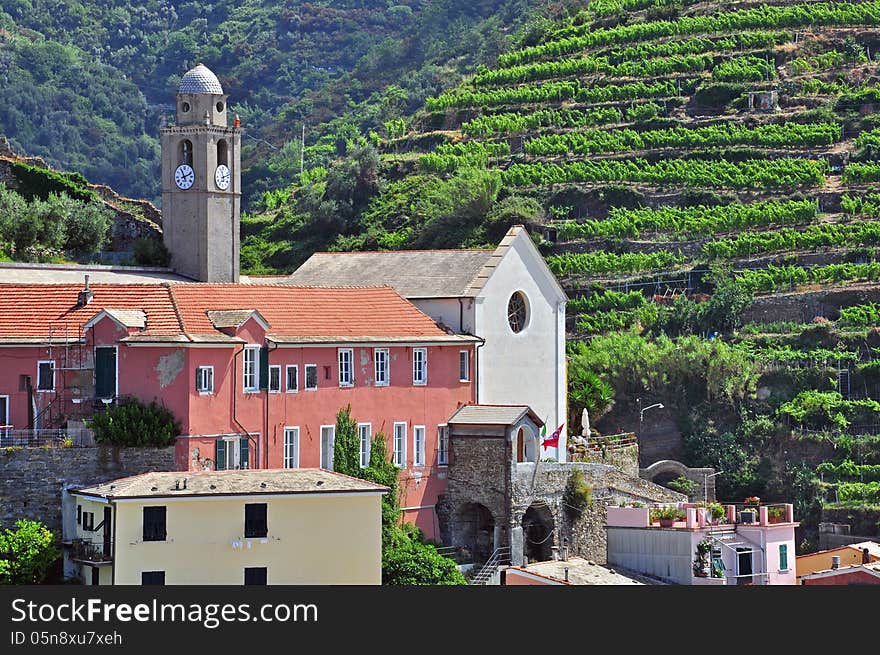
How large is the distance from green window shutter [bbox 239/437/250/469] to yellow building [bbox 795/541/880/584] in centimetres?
1571

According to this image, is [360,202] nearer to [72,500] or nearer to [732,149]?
[732,149]

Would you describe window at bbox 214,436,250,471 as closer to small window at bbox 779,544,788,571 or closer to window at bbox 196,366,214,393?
window at bbox 196,366,214,393

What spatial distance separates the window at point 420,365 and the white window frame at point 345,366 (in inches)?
85.2

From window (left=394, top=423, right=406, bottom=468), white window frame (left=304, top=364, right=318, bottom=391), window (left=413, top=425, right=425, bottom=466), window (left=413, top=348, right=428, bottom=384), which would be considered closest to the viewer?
white window frame (left=304, top=364, right=318, bottom=391)

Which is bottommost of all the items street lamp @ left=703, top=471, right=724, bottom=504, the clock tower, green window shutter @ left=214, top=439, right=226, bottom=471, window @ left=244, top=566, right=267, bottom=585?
window @ left=244, top=566, right=267, bottom=585

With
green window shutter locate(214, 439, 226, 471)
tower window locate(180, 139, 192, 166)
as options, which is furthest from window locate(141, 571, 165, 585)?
tower window locate(180, 139, 192, 166)

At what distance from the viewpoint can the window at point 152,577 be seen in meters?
50.3

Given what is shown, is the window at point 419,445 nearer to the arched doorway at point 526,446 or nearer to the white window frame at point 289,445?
the arched doorway at point 526,446

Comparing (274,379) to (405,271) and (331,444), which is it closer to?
(331,444)

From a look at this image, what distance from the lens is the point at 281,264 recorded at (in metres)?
89.1

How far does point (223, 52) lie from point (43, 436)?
415ft

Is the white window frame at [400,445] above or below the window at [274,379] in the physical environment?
below

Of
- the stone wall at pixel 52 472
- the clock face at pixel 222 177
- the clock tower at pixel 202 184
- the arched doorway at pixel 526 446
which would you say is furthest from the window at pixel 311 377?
the clock face at pixel 222 177

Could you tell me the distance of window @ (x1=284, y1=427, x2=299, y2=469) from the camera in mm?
56750
